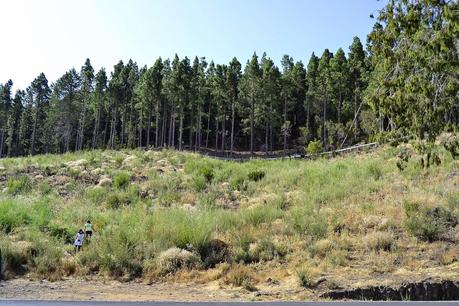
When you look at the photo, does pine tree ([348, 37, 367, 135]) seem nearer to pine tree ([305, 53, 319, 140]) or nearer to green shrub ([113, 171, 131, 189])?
pine tree ([305, 53, 319, 140])

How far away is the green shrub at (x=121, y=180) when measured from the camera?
1067 inches

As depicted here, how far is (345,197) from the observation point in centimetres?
2170

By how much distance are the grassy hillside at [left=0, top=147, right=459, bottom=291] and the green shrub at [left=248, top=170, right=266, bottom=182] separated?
124 mm

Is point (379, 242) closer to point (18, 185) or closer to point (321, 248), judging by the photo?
point (321, 248)

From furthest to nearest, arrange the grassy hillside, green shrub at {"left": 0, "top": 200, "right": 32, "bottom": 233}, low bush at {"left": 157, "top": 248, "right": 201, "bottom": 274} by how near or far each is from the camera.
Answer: green shrub at {"left": 0, "top": 200, "right": 32, "bottom": 233} < low bush at {"left": 157, "top": 248, "right": 201, "bottom": 274} < the grassy hillside

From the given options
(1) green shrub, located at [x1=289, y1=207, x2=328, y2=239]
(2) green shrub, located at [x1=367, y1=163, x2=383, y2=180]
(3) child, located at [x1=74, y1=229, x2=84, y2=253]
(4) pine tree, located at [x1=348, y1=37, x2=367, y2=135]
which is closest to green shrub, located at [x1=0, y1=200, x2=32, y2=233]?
(3) child, located at [x1=74, y1=229, x2=84, y2=253]

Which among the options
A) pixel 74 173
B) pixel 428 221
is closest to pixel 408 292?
pixel 428 221

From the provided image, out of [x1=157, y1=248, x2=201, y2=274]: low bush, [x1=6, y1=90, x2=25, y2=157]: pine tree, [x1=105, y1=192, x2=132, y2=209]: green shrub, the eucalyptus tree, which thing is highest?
[x1=6, y1=90, x2=25, y2=157]: pine tree

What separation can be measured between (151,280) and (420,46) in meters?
9.47

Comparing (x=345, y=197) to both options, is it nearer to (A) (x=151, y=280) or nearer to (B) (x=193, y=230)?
(B) (x=193, y=230)

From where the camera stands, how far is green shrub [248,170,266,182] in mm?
28531

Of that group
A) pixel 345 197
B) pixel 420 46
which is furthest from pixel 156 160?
pixel 420 46

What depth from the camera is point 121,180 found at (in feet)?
90.2

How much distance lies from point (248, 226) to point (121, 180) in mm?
11340
